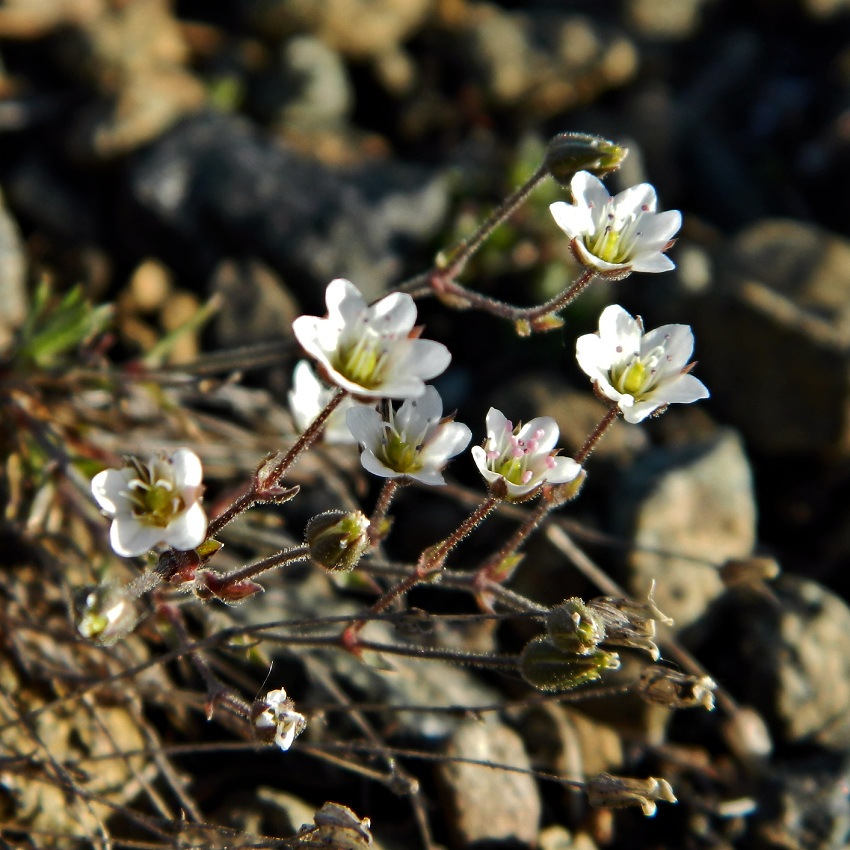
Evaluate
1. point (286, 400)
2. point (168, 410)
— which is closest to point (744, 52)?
point (286, 400)

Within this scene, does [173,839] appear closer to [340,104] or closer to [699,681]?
[699,681]

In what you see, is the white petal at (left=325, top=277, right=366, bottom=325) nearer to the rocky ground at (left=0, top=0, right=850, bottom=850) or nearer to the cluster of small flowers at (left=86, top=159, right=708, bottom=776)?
the cluster of small flowers at (left=86, top=159, right=708, bottom=776)

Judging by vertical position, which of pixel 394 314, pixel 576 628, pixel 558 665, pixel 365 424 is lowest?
pixel 558 665

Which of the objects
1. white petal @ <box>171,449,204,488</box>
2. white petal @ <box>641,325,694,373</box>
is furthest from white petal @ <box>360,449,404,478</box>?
white petal @ <box>641,325,694,373</box>

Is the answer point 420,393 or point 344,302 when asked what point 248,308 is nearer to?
point 344,302

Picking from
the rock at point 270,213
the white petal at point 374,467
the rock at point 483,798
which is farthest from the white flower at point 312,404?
the rock at point 270,213

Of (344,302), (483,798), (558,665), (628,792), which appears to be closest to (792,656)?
(483,798)
